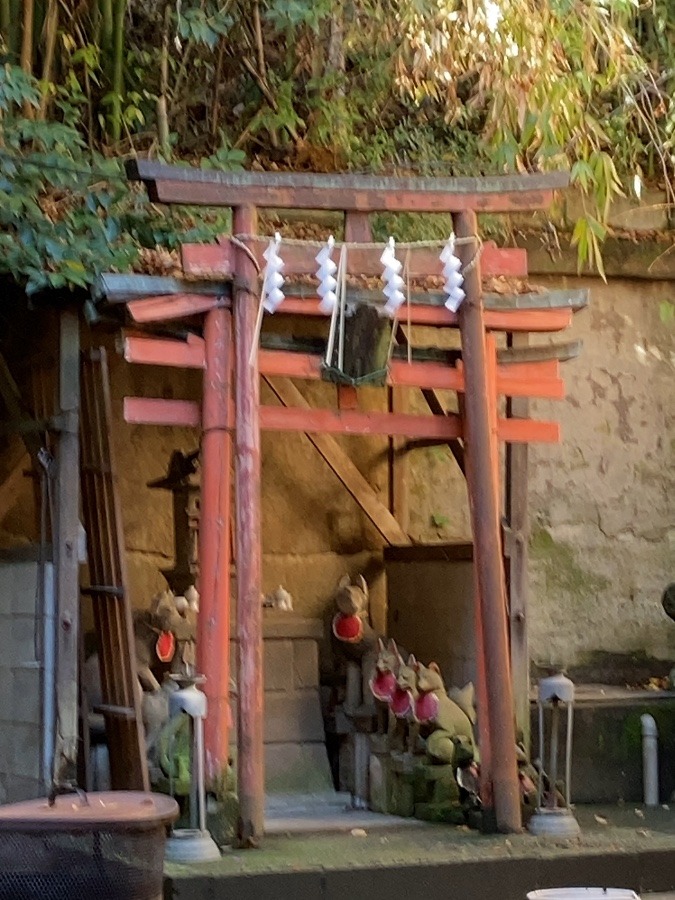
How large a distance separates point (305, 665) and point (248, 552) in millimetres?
2131

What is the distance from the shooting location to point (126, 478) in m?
8.84

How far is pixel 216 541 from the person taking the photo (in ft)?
22.3

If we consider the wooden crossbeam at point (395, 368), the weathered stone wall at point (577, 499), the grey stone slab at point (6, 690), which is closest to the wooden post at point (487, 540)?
the wooden crossbeam at point (395, 368)

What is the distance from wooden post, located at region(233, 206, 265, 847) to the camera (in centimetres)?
658

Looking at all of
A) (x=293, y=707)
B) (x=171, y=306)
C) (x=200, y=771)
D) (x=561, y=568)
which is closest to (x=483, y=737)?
(x=200, y=771)

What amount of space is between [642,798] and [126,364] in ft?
14.8

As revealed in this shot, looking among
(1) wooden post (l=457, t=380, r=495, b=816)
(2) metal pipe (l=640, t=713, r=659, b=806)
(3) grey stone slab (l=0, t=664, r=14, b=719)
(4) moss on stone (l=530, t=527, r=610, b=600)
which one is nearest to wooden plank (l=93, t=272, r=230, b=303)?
(1) wooden post (l=457, t=380, r=495, b=816)

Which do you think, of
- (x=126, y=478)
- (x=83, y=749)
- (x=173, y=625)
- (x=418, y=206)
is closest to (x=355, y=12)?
(x=418, y=206)

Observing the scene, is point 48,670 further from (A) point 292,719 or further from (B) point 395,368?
(B) point 395,368

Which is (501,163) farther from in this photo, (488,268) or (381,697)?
(381,697)

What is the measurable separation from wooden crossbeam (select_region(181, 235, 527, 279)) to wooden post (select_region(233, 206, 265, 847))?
0.09 m

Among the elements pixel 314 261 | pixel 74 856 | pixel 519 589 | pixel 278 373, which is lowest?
pixel 74 856

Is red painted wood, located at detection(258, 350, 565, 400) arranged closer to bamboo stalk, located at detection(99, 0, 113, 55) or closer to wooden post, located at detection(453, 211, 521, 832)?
wooden post, located at detection(453, 211, 521, 832)

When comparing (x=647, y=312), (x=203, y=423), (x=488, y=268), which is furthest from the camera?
(x=647, y=312)
